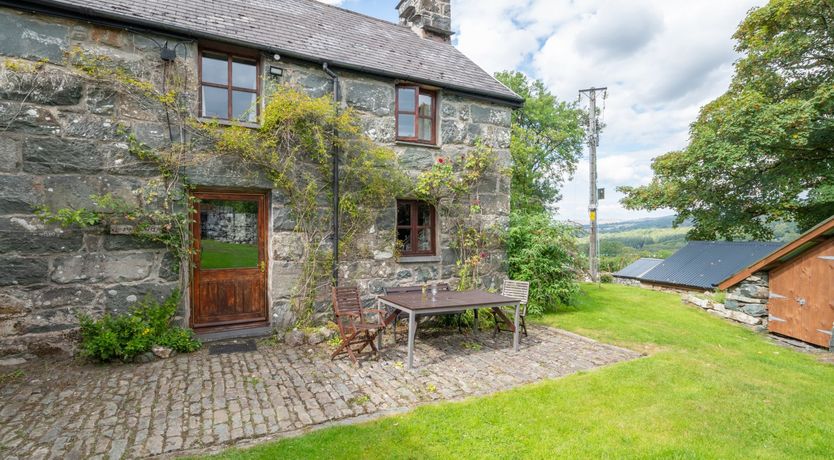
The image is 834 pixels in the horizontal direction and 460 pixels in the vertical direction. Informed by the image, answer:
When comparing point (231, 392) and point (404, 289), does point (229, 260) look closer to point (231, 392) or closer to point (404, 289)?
point (231, 392)

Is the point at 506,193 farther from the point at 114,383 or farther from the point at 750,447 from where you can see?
the point at 114,383

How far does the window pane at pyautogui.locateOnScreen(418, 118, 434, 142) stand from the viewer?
29.1 feet

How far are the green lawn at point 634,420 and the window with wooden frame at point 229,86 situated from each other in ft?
18.6

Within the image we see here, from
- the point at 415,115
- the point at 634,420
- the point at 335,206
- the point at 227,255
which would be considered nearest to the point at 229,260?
the point at 227,255

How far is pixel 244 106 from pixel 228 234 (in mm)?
2358

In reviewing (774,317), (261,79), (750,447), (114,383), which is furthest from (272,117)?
(774,317)

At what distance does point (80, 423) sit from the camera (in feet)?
12.4

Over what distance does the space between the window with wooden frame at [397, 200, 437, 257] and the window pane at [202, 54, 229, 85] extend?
13.3 ft

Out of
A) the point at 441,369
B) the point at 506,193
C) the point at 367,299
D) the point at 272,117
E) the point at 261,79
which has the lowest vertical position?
the point at 441,369

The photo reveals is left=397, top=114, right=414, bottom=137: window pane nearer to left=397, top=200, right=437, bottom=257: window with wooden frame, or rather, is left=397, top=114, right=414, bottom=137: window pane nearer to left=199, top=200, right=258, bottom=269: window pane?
left=397, top=200, right=437, bottom=257: window with wooden frame

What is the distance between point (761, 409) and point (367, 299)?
20.0ft

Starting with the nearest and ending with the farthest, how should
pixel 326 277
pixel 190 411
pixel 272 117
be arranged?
pixel 190 411 → pixel 272 117 → pixel 326 277

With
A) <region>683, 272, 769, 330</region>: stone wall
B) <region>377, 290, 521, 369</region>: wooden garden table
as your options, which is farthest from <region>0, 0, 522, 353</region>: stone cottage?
<region>683, 272, 769, 330</region>: stone wall

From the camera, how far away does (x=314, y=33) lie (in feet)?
27.5
